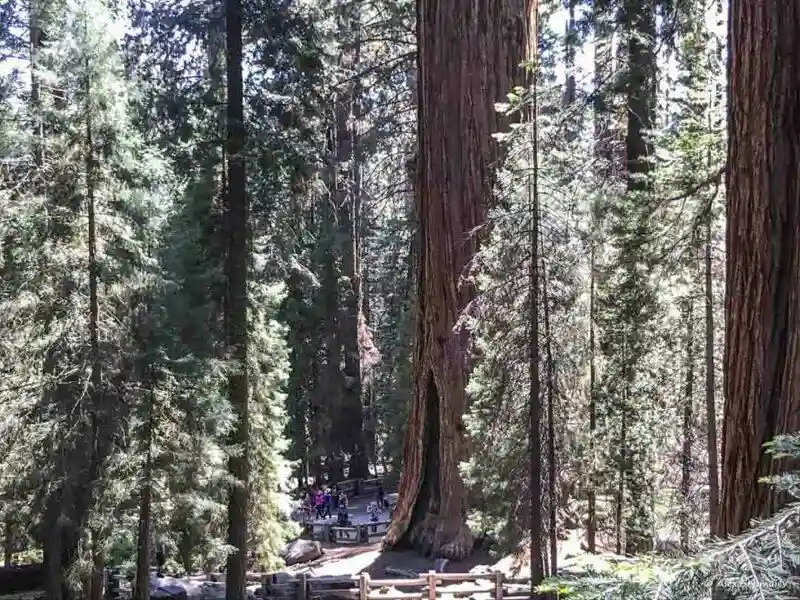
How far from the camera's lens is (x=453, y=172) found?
13.1m

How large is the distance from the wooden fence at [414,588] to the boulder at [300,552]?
766 cm

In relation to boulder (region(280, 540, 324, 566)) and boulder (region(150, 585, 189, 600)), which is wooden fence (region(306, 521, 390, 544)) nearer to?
boulder (region(280, 540, 324, 566))

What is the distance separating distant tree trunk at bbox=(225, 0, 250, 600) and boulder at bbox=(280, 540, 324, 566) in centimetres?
988

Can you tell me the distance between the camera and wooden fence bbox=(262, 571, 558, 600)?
476 inches

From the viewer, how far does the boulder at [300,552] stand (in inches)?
843

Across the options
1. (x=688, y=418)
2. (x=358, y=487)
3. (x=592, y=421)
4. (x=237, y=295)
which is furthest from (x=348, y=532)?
(x=237, y=295)

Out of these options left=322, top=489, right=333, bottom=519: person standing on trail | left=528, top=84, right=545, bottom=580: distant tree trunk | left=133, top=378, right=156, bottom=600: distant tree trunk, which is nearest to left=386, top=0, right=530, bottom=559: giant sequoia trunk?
left=528, top=84, right=545, bottom=580: distant tree trunk

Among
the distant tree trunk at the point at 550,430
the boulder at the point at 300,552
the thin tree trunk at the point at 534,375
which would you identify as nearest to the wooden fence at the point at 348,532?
the boulder at the point at 300,552

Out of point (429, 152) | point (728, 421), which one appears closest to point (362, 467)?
point (429, 152)

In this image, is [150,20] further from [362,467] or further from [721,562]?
[362,467]

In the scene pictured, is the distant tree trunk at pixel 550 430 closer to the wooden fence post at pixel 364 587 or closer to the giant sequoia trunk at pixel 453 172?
the giant sequoia trunk at pixel 453 172

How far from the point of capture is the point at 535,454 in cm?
909

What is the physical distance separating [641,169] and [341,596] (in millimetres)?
12200

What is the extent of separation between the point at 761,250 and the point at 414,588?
959cm
